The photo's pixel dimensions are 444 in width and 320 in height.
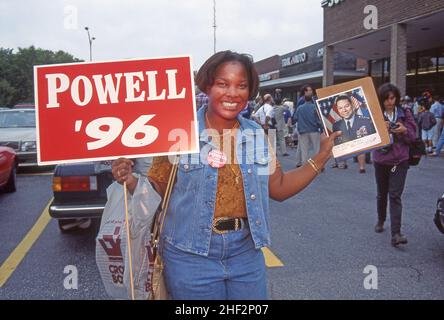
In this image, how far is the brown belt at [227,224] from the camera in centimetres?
202

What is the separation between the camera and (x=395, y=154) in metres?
5.04

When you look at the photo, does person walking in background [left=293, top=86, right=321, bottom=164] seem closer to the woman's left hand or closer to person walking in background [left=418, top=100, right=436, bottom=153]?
person walking in background [left=418, top=100, right=436, bottom=153]

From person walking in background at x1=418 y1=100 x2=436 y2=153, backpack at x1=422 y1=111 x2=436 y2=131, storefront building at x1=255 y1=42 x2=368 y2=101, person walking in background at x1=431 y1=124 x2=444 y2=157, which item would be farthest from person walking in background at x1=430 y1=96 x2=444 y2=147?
storefront building at x1=255 y1=42 x2=368 y2=101

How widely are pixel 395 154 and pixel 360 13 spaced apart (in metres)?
17.4

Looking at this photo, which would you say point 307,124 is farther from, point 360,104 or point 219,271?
point 219,271

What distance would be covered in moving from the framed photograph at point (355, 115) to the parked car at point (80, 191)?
3.20 m

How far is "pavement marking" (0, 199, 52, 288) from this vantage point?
14.4 feet

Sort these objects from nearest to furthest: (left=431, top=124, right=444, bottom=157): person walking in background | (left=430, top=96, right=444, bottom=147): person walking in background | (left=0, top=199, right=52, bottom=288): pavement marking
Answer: (left=0, top=199, right=52, bottom=288): pavement marking, (left=431, top=124, right=444, bottom=157): person walking in background, (left=430, top=96, right=444, bottom=147): person walking in background

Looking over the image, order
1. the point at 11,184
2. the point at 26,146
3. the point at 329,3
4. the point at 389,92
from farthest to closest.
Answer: the point at 329,3
the point at 26,146
the point at 11,184
the point at 389,92

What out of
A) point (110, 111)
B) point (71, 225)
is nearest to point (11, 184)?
point (71, 225)

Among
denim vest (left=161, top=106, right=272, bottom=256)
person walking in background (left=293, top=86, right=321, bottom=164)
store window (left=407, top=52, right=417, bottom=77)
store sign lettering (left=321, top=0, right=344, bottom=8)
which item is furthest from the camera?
store window (left=407, top=52, right=417, bottom=77)

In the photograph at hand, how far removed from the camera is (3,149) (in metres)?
8.47

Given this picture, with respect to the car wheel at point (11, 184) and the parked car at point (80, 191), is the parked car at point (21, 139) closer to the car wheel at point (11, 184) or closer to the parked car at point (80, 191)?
the car wheel at point (11, 184)
